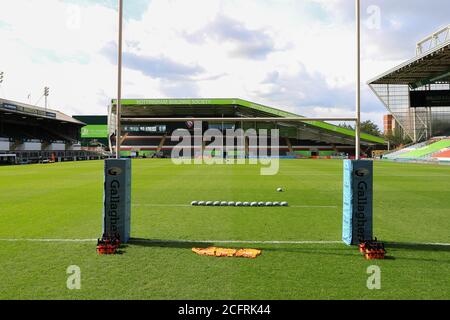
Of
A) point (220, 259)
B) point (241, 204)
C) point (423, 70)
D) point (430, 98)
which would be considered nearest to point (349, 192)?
point (220, 259)

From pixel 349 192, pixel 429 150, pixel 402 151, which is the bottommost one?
pixel 349 192

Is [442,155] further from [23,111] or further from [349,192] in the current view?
[23,111]

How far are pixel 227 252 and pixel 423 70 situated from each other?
195 feet

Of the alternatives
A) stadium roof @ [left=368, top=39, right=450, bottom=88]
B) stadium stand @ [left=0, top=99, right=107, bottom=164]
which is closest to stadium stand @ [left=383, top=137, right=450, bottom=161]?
stadium roof @ [left=368, top=39, right=450, bottom=88]

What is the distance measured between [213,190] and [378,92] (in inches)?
2343

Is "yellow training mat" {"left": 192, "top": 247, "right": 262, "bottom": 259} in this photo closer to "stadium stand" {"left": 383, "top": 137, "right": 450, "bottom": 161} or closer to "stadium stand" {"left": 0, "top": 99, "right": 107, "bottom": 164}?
"stadium stand" {"left": 0, "top": 99, "right": 107, "bottom": 164}

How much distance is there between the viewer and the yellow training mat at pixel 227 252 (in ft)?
17.8

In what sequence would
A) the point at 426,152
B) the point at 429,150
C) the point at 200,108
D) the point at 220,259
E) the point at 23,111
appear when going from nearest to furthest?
the point at 220,259, the point at 23,111, the point at 426,152, the point at 429,150, the point at 200,108

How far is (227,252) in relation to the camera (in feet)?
18.3

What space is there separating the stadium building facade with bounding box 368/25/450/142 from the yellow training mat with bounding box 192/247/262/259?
56.3 m

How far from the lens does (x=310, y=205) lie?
1081cm

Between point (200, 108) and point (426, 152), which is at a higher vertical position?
point (200, 108)

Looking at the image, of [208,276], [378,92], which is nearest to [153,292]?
[208,276]
